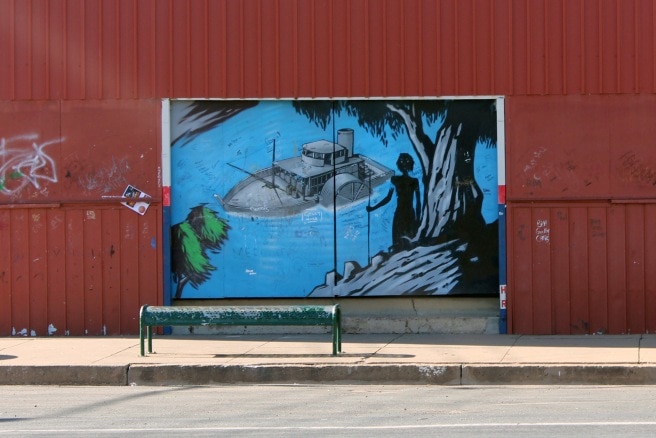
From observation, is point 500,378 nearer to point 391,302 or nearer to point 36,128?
point 391,302

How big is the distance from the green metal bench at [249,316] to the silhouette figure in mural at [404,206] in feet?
8.71

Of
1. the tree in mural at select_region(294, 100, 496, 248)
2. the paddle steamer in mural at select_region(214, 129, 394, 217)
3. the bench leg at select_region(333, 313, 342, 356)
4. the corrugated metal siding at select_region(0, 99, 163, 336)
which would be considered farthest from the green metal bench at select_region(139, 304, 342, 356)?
the tree in mural at select_region(294, 100, 496, 248)

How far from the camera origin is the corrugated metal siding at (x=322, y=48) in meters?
14.1

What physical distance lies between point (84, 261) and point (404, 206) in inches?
185

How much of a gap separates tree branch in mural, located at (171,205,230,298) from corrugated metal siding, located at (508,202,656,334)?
4.23m

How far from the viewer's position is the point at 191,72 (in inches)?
566

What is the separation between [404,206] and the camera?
47.5 ft

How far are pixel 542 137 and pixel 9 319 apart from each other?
8.11m

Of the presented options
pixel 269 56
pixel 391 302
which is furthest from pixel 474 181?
pixel 269 56

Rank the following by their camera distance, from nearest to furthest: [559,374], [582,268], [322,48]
A: 1. [559,374]
2. [582,268]
3. [322,48]

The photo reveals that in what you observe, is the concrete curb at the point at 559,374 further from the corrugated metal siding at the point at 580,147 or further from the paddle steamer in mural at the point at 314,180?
the paddle steamer in mural at the point at 314,180

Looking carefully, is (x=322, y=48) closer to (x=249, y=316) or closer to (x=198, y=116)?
(x=198, y=116)

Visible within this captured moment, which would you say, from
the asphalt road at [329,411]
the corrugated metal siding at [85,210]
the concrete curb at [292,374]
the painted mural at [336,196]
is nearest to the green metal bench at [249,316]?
the concrete curb at [292,374]

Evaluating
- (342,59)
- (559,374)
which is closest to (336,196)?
(342,59)
